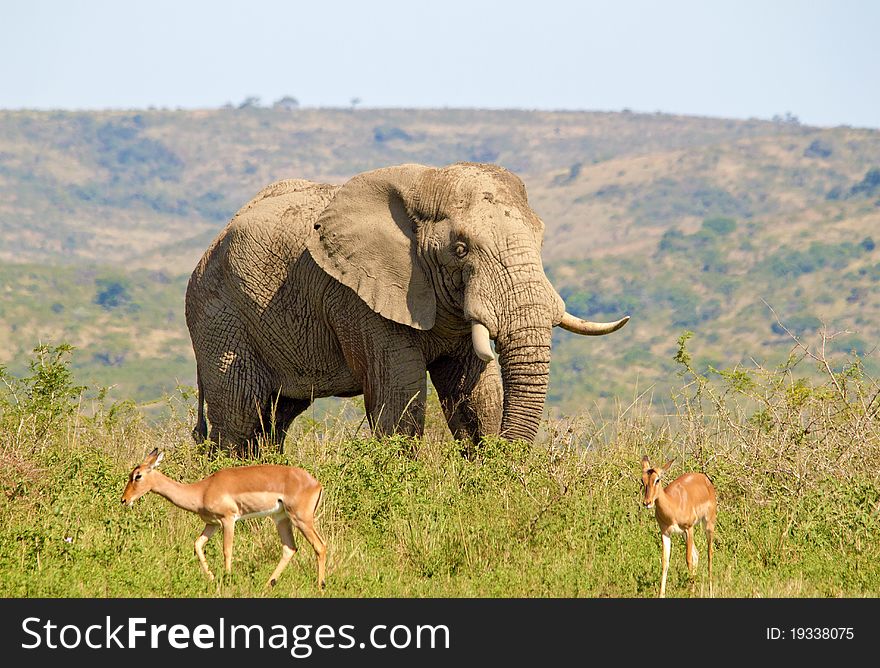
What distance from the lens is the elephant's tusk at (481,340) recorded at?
12.0m

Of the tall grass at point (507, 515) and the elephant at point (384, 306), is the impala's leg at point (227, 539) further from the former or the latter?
the elephant at point (384, 306)

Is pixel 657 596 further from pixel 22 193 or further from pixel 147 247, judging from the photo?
pixel 22 193

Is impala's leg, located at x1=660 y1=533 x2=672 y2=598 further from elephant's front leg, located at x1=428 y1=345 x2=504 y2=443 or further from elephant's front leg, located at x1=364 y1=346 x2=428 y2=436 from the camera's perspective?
elephant's front leg, located at x1=428 y1=345 x2=504 y2=443

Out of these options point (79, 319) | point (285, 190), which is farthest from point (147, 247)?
point (285, 190)

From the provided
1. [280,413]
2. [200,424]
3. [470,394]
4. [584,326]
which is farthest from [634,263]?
[584,326]

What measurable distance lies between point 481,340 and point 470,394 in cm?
123

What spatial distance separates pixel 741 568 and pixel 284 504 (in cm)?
303

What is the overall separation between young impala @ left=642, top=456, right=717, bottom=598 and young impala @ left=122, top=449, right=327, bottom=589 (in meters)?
2.00

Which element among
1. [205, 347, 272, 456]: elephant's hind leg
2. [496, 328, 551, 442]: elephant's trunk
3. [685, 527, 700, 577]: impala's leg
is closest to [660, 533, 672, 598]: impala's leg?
[685, 527, 700, 577]: impala's leg

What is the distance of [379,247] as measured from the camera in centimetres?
1302

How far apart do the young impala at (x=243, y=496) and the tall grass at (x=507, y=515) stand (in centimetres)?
28

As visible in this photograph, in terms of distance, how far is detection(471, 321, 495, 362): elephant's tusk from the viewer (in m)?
12.0

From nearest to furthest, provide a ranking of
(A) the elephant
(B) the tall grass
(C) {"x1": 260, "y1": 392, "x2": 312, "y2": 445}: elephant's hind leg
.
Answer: (B) the tall grass
(A) the elephant
(C) {"x1": 260, "y1": 392, "x2": 312, "y2": 445}: elephant's hind leg

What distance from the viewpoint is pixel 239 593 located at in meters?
8.78
